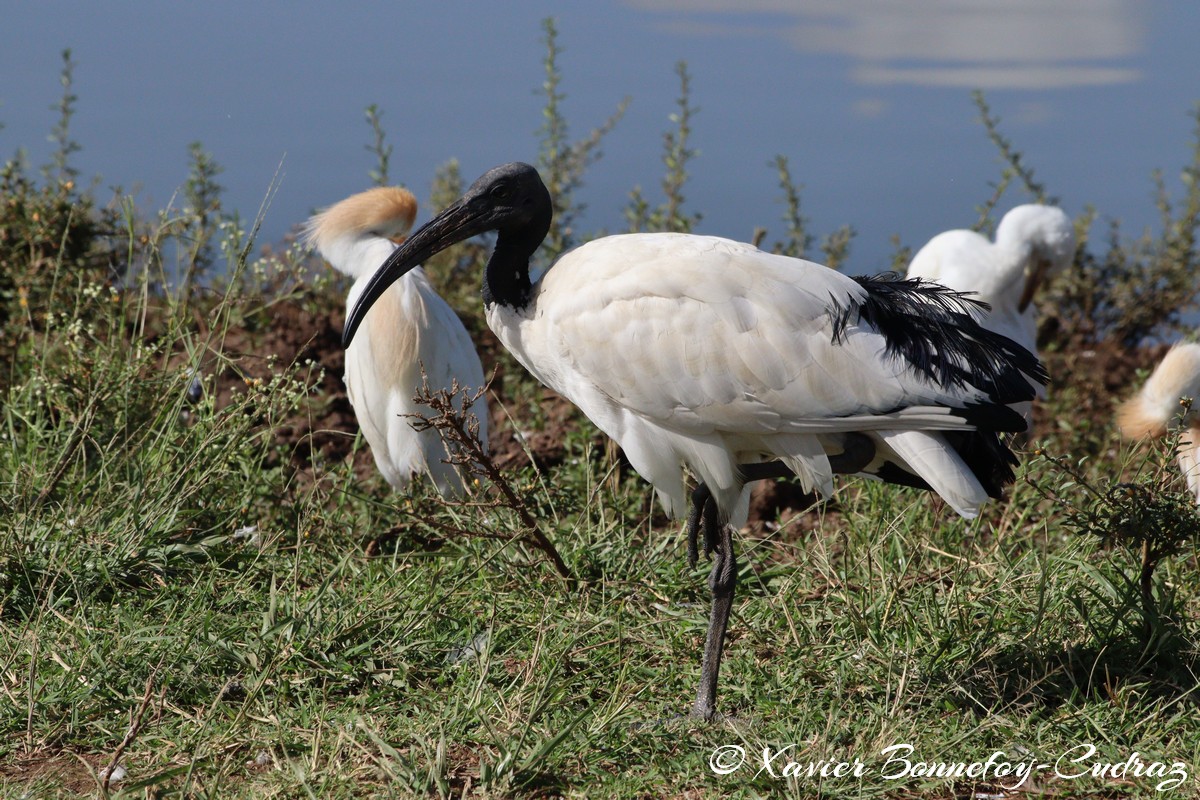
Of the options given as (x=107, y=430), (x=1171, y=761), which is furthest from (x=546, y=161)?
(x=1171, y=761)

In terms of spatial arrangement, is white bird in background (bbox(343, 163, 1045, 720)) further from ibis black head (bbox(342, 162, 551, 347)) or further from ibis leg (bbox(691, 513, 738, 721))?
ibis black head (bbox(342, 162, 551, 347))

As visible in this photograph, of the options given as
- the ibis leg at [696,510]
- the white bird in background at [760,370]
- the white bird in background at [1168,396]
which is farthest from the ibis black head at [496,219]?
the white bird in background at [1168,396]

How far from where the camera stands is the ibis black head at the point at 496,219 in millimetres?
3918

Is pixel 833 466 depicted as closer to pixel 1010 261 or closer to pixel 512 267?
pixel 512 267

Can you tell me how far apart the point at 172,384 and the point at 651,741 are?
2.26m

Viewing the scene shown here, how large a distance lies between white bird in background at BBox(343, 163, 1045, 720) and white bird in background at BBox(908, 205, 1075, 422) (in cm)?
279

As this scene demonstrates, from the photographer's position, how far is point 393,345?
5.22 m

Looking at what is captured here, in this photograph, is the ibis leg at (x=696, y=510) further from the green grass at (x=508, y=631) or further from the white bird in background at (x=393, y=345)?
the white bird in background at (x=393, y=345)

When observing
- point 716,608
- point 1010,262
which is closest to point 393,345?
point 716,608

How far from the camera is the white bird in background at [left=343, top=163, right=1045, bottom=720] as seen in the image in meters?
3.50

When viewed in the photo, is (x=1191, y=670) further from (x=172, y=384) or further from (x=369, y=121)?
(x=369, y=121)

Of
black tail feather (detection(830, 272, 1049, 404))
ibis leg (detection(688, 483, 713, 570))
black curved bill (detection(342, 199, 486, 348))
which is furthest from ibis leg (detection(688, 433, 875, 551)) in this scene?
black curved bill (detection(342, 199, 486, 348))

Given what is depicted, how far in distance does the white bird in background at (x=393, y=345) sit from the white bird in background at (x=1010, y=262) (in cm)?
257

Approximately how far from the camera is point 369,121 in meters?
7.33
